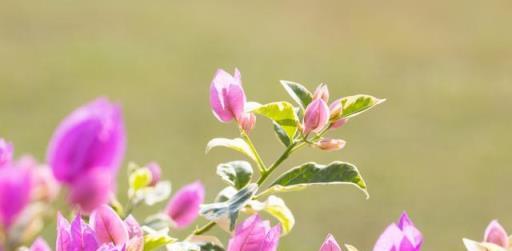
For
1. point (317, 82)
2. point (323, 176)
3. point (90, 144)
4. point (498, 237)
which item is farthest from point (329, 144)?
point (317, 82)

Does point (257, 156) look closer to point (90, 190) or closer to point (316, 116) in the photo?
point (316, 116)

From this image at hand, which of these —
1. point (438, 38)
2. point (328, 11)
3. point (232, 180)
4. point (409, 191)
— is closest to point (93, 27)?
point (328, 11)

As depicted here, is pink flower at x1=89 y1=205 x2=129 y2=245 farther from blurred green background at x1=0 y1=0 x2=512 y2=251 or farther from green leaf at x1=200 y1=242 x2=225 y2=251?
blurred green background at x1=0 y1=0 x2=512 y2=251

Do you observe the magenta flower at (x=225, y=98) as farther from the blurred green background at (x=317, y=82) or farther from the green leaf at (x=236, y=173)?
the blurred green background at (x=317, y=82)

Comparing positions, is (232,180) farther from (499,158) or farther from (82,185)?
(499,158)

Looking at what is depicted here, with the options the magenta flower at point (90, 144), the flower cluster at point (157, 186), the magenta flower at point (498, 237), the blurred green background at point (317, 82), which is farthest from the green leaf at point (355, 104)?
the blurred green background at point (317, 82)

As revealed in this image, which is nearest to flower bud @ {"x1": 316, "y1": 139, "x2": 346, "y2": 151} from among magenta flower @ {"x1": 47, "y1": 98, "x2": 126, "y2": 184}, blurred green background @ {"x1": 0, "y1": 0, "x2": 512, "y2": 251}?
magenta flower @ {"x1": 47, "y1": 98, "x2": 126, "y2": 184}
